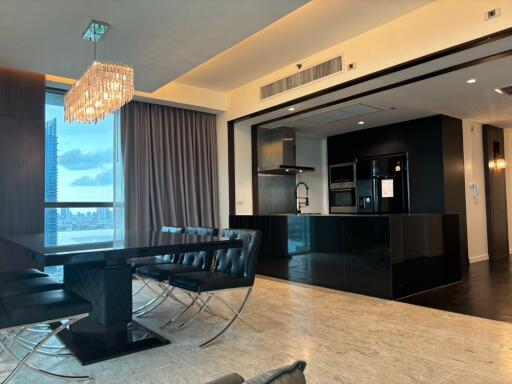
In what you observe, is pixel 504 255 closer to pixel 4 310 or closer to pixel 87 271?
pixel 87 271

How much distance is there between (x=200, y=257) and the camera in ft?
11.4

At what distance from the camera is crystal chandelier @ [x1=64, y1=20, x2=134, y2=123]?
3033 millimetres

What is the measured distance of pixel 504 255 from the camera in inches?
267

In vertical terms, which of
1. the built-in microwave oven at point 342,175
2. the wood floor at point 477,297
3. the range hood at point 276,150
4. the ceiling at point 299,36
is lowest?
the wood floor at point 477,297

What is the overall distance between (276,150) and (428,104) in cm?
248

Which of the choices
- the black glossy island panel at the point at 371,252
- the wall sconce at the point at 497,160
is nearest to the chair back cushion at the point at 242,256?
the black glossy island panel at the point at 371,252

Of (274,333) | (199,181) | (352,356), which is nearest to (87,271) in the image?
(274,333)

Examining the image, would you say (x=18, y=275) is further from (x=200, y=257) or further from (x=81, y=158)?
(x=81, y=158)

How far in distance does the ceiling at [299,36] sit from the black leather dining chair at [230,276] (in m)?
2.18

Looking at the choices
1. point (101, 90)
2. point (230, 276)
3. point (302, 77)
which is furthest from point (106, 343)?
point (302, 77)

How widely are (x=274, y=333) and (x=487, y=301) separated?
89.4 inches

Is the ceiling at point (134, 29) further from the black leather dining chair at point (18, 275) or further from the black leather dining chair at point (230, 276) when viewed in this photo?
the black leather dining chair at point (18, 275)

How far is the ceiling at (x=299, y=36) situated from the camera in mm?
3518

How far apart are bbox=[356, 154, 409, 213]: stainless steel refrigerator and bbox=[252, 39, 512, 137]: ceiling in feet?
2.20
